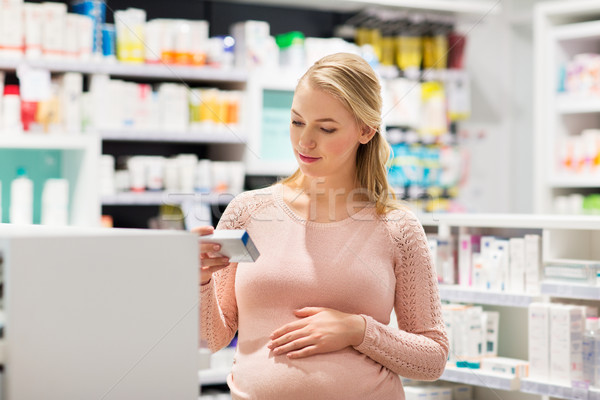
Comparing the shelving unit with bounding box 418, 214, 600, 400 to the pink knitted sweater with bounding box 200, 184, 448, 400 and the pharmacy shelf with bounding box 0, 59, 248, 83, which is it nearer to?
the pink knitted sweater with bounding box 200, 184, 448, 400

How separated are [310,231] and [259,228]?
5.1 inches

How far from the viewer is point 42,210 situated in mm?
4430

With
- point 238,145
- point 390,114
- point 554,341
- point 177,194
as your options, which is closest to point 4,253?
point 554,341

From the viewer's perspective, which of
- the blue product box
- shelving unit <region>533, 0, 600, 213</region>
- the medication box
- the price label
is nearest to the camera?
the medication box

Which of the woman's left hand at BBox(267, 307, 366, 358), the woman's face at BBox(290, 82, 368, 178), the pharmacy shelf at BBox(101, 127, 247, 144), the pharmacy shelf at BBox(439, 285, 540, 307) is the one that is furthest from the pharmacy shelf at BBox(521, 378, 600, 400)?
the pharmacy shelf at BBox(101, 127, 247, 144)

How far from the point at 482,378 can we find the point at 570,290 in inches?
19.9

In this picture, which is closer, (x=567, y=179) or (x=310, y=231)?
(x=310, y=231)

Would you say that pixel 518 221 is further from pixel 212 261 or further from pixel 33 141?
pixel 33 141

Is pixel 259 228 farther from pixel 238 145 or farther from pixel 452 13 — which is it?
pixel 452 13

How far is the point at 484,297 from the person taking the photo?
3.16 metres

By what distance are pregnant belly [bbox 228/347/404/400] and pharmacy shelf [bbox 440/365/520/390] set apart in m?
1.21

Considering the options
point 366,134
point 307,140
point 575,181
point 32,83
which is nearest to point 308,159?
point 307,140

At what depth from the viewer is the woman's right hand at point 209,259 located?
1.66 m

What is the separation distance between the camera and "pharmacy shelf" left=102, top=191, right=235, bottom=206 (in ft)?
16.1
